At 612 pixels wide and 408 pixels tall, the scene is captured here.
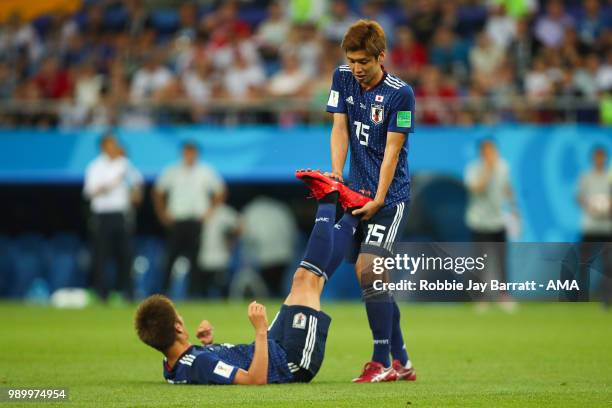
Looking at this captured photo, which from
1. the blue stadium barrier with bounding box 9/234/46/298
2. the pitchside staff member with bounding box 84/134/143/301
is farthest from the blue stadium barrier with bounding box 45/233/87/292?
the pitchside staff member with bounding box 84/134/143/301

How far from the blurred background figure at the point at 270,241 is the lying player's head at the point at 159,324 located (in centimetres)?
1430

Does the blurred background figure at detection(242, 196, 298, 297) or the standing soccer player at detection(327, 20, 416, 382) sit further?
the blurred background figure at detection(242, 196, 298, 297)

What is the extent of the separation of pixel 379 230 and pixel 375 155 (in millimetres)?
586

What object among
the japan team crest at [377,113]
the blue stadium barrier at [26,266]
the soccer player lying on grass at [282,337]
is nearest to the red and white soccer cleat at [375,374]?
the soccer player lying on grass at [282,337]

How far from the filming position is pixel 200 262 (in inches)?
835

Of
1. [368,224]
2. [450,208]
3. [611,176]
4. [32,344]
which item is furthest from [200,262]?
[368,224]

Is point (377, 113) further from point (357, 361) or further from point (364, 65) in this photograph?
point (357, 361)

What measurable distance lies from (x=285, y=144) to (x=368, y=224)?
1191cm

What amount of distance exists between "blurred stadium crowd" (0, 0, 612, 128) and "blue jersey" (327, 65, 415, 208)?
11337 mm

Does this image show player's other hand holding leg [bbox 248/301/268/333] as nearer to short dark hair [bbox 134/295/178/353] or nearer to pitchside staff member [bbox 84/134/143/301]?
short dark hair [bbox 134/295/178/353]

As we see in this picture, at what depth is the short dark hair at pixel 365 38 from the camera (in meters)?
8.04

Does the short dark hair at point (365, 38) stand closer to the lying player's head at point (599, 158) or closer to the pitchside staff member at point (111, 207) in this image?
the lying player's head at point (599, 158)

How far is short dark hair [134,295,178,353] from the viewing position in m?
7.69

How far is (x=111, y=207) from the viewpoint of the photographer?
18.5 meters
